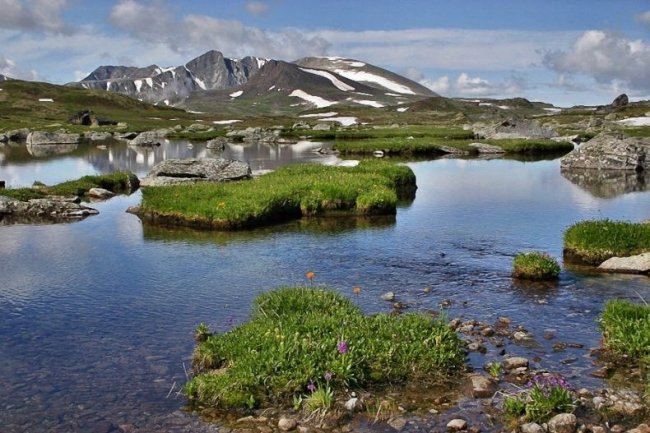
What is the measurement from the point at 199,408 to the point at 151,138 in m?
102

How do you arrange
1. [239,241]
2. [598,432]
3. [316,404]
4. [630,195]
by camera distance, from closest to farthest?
[598,432] < [316,404] < [239,241] < [630,195]

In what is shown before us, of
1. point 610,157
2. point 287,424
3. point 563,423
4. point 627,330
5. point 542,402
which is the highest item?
point 610,157

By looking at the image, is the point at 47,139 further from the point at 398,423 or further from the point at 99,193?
the point at 398,423

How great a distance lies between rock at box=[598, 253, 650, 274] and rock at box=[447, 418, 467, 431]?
39.2 feet

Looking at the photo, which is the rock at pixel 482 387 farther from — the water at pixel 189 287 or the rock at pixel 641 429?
the rock at pixel 641 429

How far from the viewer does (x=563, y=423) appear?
9820 mm

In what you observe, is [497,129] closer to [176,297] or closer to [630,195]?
[630,195]

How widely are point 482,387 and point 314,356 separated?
2983 mm

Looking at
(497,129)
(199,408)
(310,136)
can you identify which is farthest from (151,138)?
(199,408)

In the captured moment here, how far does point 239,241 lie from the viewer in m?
25.6

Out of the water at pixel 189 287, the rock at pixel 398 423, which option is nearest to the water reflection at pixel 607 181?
the water at pixel 189 287

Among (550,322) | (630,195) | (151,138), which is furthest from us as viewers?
(151,138)

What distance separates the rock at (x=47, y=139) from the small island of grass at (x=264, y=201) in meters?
86.6

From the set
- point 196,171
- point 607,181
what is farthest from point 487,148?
point 196,171
